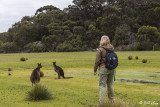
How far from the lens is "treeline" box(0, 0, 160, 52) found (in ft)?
216

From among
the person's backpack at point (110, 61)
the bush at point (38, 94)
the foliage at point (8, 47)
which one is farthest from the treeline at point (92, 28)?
the person's backpack at point (110, 61)

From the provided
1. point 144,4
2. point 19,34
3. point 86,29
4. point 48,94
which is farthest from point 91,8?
point 48,94

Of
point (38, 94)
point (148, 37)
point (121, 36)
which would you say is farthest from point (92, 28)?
point (38, 94)

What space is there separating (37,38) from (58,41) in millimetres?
14390

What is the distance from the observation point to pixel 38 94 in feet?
30.7

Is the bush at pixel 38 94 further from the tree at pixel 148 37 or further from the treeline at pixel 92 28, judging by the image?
the tree at pixel 148 37

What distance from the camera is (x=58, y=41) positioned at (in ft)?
248

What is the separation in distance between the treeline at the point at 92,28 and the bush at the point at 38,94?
4888 centimetres

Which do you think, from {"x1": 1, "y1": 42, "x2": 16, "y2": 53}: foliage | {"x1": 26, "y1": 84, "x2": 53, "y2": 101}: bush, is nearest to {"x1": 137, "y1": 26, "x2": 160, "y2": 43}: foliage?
{"x1": 1, "y1": 42, "x2": 16, "y2": 53}: foliage

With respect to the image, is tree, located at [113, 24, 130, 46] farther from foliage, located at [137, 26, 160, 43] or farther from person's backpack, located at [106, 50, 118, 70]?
person's backpack, located at [106, 50, 118, 70]

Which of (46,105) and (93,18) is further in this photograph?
(93,18)

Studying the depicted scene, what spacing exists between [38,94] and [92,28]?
215 feet

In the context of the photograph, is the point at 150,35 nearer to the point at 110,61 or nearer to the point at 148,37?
the point at 148,37

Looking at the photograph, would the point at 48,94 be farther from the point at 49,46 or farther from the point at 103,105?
the point at 49,46
